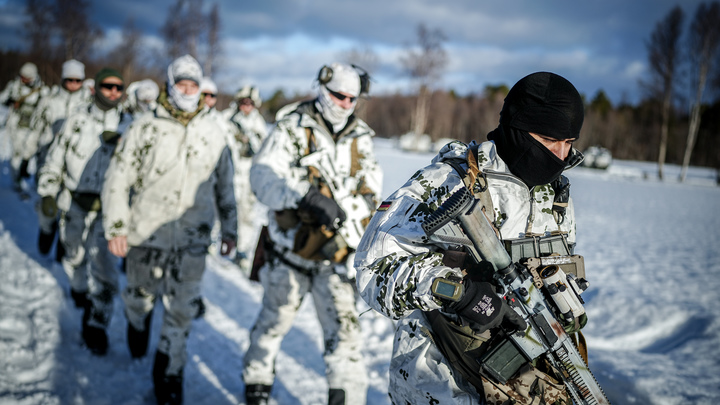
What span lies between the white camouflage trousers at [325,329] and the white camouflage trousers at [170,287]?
532 millimetres

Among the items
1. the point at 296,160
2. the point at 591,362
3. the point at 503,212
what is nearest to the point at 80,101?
the point at 296,160

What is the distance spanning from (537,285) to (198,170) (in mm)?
2529

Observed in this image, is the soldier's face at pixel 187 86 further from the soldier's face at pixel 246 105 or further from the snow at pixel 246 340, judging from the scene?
the soldier's face at pixel 246 105

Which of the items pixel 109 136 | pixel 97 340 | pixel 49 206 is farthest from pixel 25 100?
pixel 97 340

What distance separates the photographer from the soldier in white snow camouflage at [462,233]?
1602mm

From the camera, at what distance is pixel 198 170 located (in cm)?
313

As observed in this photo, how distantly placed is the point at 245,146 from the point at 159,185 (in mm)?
4957

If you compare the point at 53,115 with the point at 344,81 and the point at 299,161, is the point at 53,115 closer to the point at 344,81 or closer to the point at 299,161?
the point at 299,161

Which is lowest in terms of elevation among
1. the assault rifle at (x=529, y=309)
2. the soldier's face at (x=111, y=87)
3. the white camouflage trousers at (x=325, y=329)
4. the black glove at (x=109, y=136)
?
the white camouflage trousers at (x=325, y=329)

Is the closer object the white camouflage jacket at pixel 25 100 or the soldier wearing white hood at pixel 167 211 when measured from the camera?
the soldier wearing white hood at pixel 167 211

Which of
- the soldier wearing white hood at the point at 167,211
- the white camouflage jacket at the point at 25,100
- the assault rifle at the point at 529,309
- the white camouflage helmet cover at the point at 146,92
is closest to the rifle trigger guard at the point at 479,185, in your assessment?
the assault rifle at the point at 529,309

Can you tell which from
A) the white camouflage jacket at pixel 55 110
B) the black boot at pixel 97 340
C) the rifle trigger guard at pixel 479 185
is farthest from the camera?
the white camouflage jacket at pixel 55 110

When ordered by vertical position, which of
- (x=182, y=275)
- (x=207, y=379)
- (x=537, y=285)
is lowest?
(x=207, y=379)

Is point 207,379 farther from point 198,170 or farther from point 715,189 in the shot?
point 715,189
